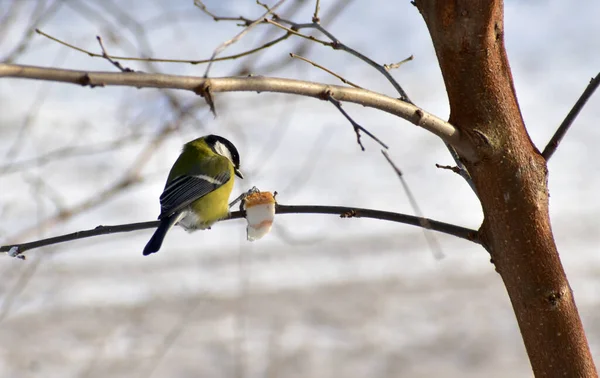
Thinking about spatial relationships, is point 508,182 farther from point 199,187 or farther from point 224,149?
point 224,149

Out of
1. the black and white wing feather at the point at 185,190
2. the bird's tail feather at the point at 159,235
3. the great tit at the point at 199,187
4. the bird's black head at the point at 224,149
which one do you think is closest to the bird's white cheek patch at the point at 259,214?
the bird's tail feather at the point at 159,235

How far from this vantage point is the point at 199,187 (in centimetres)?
337

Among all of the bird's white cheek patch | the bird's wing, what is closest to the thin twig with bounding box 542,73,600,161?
the bird's white cheek patch

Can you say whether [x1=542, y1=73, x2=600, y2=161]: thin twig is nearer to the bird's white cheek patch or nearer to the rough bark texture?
the rough bark texture

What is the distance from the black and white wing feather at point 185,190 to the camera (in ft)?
10.4

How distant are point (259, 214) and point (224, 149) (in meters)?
1.65

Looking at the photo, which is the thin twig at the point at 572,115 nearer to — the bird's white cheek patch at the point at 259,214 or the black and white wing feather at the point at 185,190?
the bird's white cheek patch at the point at 259,214

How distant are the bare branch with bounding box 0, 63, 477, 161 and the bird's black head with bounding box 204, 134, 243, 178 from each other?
2.46 meters

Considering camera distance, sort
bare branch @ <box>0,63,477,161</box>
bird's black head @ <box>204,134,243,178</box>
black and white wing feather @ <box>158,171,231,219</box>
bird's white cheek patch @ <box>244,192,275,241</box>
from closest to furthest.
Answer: bare branch @ <box>0,63,477,161</box>, bird's white cheek patch @ <box>244,192,275,241</box>, black and white wing feather @ <box>158,171,231,219</box>, bird's black head @ <box>204,134,243,178</box>

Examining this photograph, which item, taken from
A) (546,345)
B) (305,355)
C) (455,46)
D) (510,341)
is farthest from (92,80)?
(510,341)

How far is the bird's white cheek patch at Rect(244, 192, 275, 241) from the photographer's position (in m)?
2.29

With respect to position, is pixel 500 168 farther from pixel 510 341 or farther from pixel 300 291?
pixel 300 291

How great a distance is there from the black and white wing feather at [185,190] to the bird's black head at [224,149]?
277mm

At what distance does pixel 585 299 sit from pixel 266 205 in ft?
14.2
